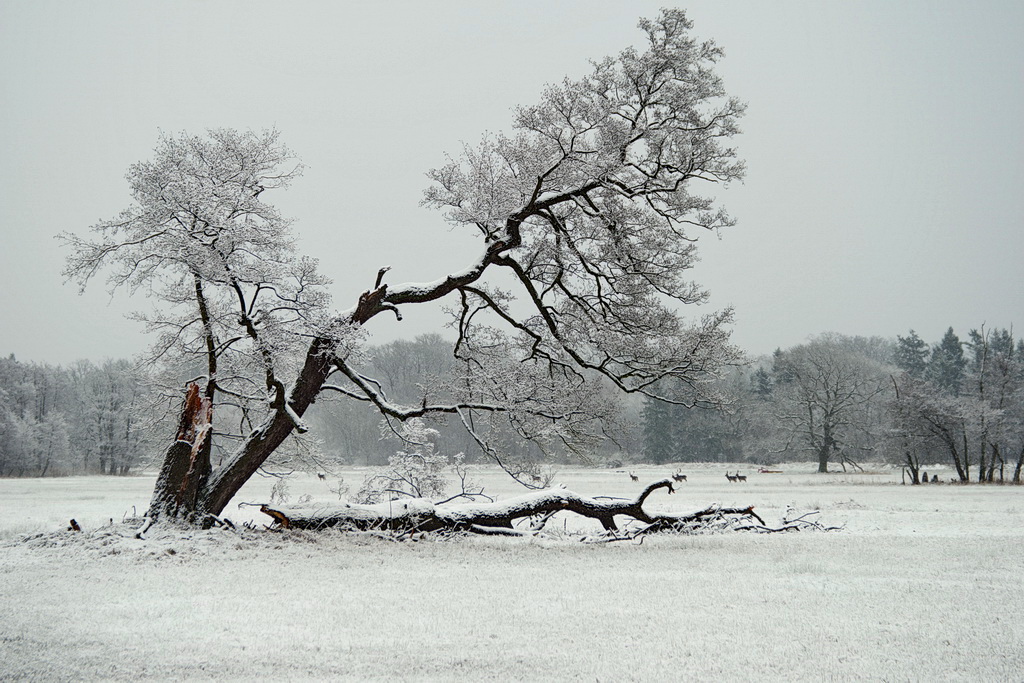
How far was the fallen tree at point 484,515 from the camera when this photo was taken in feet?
43.4

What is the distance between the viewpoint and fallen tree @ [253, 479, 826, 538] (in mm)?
13227

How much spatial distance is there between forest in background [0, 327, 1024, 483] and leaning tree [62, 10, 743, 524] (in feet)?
81.9

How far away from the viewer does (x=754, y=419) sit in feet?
213

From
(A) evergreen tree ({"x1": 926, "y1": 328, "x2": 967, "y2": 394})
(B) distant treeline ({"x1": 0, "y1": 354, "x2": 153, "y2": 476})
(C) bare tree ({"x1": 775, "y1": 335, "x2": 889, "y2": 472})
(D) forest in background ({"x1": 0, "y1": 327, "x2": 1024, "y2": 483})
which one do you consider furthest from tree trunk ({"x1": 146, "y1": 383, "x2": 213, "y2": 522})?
(A) evergreen tree ({"x1": 926, "y1": 328, "x2": 967, "y2": 394})

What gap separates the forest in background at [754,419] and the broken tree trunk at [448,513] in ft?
84.5

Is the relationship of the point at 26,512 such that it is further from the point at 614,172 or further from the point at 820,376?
the point at 820,376

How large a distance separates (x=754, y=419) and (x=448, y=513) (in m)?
55.9

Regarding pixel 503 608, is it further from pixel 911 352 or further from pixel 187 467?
pixel 911 352

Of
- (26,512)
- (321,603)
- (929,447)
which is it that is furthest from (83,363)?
(321,603)

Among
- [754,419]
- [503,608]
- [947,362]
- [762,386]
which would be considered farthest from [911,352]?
[503,608]

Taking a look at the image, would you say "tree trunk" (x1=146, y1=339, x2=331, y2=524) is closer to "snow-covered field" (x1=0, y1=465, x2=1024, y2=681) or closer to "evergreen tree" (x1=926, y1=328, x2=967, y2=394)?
"snow-covered field" (x1=0, y1=465, x2=1024, y2=681)

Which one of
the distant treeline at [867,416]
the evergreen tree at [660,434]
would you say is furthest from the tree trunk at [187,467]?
the evergreen tree at [660,434]

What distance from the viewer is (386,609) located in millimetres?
7711

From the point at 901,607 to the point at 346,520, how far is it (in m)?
8.81
